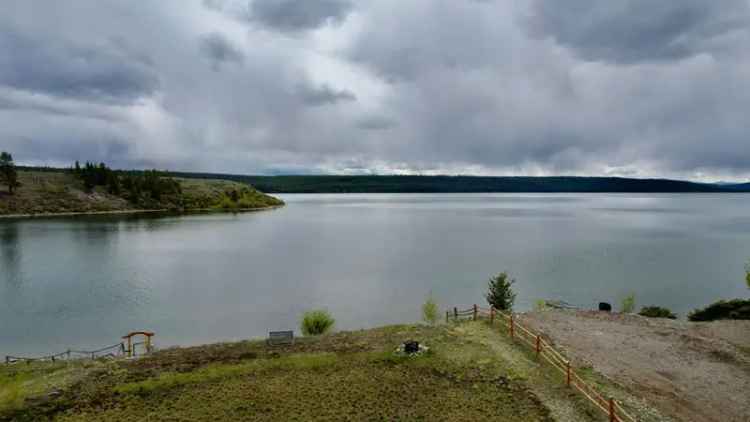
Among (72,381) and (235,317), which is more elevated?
(72,381)

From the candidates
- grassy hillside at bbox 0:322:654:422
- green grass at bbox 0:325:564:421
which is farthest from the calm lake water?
green grass at bbox 0:325:564:421

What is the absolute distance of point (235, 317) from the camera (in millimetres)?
38812

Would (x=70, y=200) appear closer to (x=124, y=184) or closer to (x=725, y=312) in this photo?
(x=124, y=184)

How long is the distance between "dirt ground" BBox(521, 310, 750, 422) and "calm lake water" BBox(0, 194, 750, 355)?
44.0 feet

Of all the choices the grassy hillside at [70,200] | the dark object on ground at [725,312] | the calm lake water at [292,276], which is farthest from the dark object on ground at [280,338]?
the grassy hillside at [70,200]

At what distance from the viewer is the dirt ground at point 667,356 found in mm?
18688

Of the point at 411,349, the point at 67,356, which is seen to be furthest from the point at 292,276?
the point at 411,349

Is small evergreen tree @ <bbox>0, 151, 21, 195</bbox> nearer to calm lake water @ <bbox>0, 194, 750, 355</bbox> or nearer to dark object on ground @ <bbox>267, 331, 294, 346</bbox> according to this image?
calm lake water @ <bbox>0, 194, 750, 355</bbox>

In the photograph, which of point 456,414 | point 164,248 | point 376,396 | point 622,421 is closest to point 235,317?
point 376,396

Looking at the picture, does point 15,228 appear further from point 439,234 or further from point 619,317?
point 619,317

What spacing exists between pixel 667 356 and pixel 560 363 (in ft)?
22.9

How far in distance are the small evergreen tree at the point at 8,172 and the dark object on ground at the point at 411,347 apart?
17603 cm

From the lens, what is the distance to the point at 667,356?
23828 mm

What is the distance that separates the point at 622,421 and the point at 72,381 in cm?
2476
